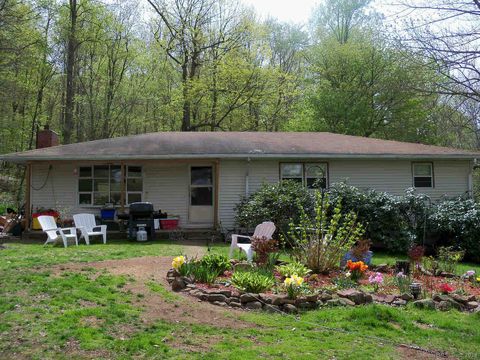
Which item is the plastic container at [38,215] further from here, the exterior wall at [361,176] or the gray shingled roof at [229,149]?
the exterior wall at [361,176]

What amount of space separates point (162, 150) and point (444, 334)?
10.7 m

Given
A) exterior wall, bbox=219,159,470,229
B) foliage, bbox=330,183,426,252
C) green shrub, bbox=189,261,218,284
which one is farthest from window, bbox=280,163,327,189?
green shrub, bbox=189,261,218,284

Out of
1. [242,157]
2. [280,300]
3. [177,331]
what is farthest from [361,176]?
A: [177,331]

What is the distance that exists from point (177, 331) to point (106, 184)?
11.0 meters

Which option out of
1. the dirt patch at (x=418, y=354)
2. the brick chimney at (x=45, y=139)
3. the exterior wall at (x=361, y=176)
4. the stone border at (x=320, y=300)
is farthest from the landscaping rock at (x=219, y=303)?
the brick chimney at (x=45, y=139)

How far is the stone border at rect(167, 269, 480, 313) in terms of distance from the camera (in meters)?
5.80

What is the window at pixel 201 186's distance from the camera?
14773 millimetres

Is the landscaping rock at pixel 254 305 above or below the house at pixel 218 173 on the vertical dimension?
below

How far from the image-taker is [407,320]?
5316 millimetres

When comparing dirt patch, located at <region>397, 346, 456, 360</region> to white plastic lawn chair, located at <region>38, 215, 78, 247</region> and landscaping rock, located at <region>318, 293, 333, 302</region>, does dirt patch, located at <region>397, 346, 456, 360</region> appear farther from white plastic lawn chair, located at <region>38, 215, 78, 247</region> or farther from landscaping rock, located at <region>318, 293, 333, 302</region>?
white plastic lawn chair, located at <region>38, 215, 78, 247</region>

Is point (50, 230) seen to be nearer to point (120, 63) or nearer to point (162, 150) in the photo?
point (162, 150)

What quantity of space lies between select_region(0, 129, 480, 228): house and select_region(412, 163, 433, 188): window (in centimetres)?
3

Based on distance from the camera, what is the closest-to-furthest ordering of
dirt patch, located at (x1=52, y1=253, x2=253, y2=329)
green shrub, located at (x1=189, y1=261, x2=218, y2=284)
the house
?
1. dirt patch, located at (x1=52, y1=253, x2=253, y2=329)
2. green shrub, located at (x1=189, y1=261, x2=218, y2=284)
3. the house

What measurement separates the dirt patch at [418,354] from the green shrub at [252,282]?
85.3 inches
